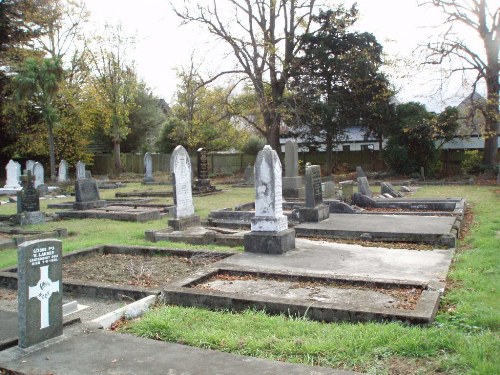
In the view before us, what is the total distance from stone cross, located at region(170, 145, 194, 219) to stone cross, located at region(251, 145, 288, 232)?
309cm

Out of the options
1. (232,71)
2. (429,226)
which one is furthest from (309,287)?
(232,71)

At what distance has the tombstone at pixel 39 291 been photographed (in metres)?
4.38

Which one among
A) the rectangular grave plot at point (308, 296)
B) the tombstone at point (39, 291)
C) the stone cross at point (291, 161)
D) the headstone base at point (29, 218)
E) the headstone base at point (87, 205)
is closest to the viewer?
the tombstone at point (39, 291)

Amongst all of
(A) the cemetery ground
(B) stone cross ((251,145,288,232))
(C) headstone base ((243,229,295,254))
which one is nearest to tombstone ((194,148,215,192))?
(B) stone cross ((251,145,288,232))

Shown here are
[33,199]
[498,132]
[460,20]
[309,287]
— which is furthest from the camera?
[498,132]

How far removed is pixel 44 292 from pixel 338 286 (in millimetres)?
3667

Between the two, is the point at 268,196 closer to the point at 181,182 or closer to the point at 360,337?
the point at 181,182

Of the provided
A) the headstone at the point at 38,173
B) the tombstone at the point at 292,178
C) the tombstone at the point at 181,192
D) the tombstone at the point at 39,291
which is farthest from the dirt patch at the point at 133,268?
the headstone at the point at 38,173

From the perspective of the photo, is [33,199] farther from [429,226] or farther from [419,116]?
[419,116]

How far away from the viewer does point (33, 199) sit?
14.4 m

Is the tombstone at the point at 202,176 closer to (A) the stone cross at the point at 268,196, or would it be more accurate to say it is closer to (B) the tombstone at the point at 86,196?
(B) the tombstone at the point at 86,196

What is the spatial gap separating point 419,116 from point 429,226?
1915cm

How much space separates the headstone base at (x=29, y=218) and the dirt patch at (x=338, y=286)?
9.07m

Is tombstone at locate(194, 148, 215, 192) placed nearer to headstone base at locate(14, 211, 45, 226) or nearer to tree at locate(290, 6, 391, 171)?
tree at locate(290, 6, 391, 171)
